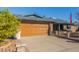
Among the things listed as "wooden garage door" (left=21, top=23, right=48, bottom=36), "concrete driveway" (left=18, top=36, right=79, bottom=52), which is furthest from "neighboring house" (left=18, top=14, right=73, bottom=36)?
"concrete driveway" (left=18, top=36, right=79, bottom=52)

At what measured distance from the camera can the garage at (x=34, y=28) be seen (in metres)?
4.38

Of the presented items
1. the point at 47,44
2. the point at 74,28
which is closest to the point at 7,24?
the point at 47,44

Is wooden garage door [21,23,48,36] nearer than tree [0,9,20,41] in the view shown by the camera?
No

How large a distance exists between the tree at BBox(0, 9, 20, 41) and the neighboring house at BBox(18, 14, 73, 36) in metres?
0.13

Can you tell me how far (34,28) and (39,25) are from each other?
110 mm

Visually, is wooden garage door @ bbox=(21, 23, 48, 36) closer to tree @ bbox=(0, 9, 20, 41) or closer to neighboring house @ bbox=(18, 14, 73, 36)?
neighboring house @ bbox=(18, 14, 73, 36)

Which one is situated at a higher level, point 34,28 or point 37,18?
point 37,18

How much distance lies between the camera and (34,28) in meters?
4.45

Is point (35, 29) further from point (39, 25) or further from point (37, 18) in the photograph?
point (37, 18)

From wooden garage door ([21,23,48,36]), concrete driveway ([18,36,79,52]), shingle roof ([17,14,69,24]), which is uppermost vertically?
shingle roof ([17,14,69,24])

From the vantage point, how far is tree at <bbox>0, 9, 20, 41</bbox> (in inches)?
167

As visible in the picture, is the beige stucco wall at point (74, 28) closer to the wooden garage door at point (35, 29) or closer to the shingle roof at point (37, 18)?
the shingle roof at point (37, 18)

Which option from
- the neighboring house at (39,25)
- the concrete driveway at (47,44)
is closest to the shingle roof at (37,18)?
the neighboring house at (39,25)
